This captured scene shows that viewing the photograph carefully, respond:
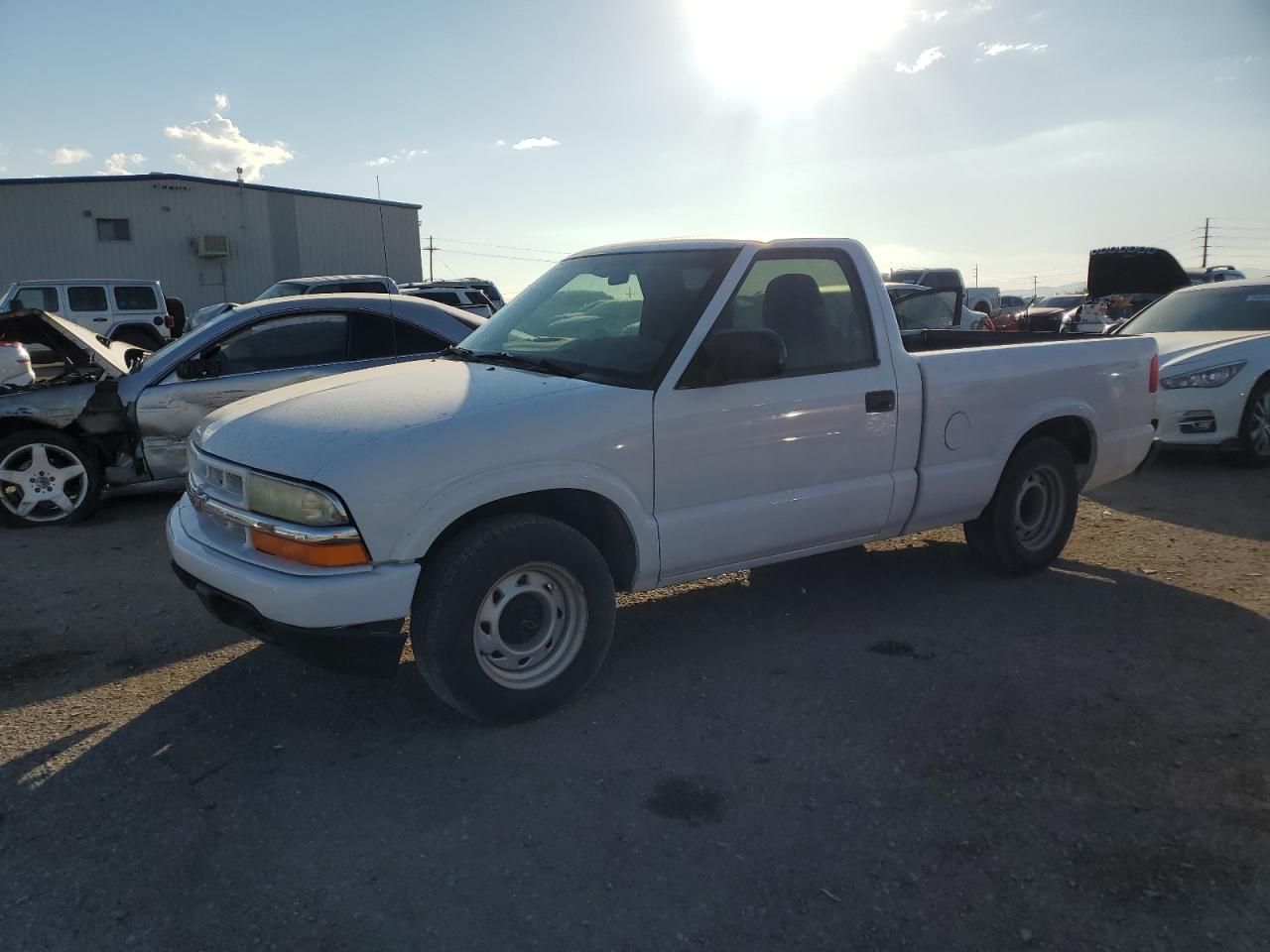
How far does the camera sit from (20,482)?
21.0ft

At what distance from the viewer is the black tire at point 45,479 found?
20.9 ft

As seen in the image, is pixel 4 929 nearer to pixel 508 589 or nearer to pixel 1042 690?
pixel 508 589

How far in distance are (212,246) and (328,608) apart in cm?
3342

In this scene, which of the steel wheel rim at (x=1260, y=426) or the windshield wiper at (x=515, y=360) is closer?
the windshield wiper at (x=515, y=360)

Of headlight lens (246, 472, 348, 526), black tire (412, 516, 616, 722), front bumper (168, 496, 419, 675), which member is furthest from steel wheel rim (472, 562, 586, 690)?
headlight lens (246, 472, 348, 526)

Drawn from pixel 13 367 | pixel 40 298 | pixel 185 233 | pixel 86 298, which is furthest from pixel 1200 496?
pixel 185 233

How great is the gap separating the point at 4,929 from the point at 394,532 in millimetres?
1484

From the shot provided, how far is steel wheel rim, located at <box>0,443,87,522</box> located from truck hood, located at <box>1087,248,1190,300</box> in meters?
15.4

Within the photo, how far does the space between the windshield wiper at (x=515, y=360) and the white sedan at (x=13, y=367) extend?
13.2 feet

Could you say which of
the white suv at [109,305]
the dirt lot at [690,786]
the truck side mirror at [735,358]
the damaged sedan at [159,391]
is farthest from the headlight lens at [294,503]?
the white suv at [109,305]

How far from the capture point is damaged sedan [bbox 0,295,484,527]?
252 inches

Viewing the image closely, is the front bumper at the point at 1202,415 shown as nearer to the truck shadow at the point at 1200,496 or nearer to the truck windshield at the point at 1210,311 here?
the truck shadow at the point at 1200,496

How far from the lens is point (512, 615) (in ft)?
11.2

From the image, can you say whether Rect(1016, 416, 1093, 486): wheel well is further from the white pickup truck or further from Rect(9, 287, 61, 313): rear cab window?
Rect(9, 287, 61, 313): rear cab window
